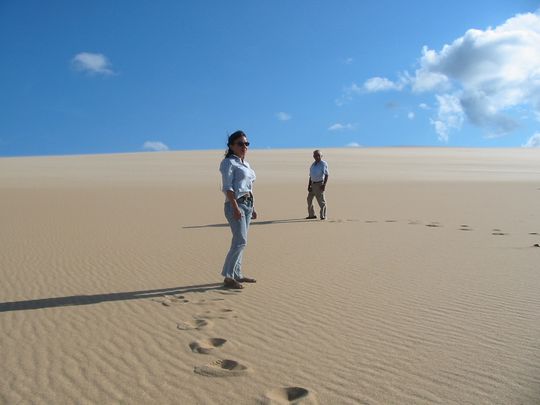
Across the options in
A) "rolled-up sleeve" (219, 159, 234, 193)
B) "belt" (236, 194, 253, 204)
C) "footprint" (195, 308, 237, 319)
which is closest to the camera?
"footprint" (195, 308, 237, 319)

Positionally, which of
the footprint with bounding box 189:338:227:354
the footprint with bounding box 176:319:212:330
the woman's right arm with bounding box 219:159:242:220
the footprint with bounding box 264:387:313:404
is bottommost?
the footprint with bounding box 264:387:313:404

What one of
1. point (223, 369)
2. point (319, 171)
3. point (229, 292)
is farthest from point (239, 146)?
point (319, 171)

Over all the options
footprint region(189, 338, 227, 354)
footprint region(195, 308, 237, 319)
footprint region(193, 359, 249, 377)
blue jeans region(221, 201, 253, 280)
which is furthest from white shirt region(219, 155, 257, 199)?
footprint region(193, 359, 249, 377)

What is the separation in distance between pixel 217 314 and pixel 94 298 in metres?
1.69

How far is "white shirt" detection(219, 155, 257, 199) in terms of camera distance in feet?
16.9

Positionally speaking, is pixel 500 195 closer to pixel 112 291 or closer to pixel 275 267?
pixel 275 267

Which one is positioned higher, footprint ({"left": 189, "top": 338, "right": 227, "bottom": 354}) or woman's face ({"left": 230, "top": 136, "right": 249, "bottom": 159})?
woman's face ({"left": 230, "top": 136, "right": 249, "bottom": 159})

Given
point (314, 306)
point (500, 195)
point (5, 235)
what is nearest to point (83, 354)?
point (314, 306)

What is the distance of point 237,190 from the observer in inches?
208

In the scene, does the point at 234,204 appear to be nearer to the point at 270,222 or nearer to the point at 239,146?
the point at 239,146

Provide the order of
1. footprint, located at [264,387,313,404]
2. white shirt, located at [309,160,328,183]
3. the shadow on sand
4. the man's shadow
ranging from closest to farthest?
footprint, located at [264,387,313,404] < the man's shadow < white shirt, located at [309,160,328,183] < the shadow on sand

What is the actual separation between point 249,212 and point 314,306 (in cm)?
145

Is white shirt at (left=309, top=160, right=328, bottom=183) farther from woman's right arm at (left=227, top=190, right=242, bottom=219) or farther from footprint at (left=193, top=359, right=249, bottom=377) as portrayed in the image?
footprint at (left=193, top=359, right=249, bottom=377)

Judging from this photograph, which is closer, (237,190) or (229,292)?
(237,190)
